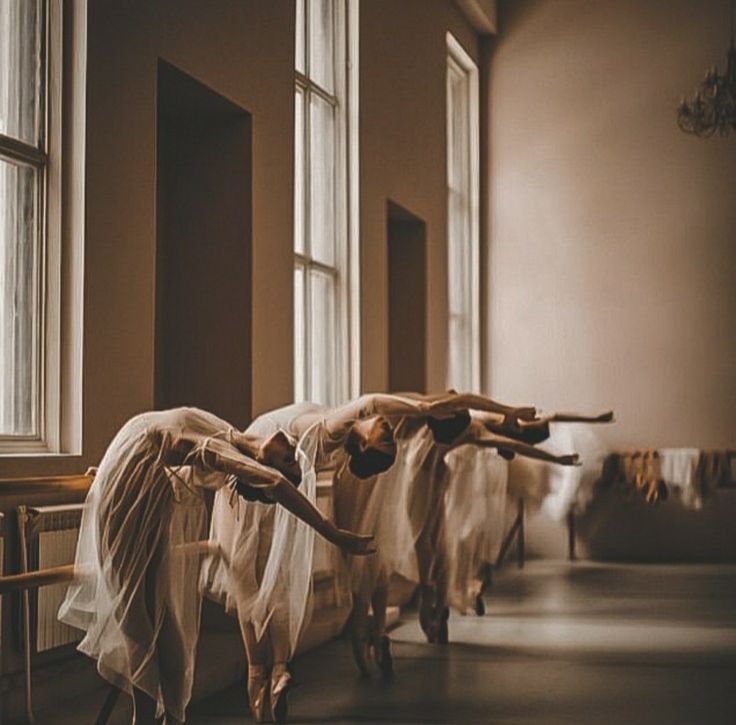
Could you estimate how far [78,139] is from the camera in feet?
16.2

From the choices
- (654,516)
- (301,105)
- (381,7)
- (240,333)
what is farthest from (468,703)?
(654,516)

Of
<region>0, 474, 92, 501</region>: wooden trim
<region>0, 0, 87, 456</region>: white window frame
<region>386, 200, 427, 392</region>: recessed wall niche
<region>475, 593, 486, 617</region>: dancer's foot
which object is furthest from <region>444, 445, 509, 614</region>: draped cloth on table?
<region>0, 474, 92, 501</region>: wooden trim

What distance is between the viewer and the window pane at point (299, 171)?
7633 millimetres

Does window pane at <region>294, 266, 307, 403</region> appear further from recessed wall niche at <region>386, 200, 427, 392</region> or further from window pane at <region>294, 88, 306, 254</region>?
recessed wall niche at <region>386, 200, 427, 392</region>

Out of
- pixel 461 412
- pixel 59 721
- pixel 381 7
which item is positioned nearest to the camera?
pixel 59 721

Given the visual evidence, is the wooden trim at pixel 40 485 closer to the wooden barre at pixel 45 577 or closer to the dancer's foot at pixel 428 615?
the wooden barre at pixel 45 577

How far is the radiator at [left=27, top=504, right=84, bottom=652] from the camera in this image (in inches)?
179

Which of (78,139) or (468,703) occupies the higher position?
(78,139)

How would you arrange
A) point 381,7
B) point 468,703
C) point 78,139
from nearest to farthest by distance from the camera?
point 78,139 < point 468,703 < point 381,7

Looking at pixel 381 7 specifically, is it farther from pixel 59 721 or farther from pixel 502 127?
pixel 59 721

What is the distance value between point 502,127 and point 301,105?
447 centimetres

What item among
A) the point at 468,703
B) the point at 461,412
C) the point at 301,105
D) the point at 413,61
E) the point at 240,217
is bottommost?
the point at 468,703

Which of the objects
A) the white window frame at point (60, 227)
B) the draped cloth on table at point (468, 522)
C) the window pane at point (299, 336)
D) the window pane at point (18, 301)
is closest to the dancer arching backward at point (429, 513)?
the draped cloth on table at point (468, 522)

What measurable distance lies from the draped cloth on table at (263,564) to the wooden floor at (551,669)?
39 cm
